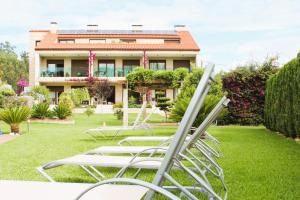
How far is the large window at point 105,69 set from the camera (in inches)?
1528

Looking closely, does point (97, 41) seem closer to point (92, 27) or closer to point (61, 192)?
point (92, 27)

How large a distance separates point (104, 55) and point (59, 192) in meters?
35.9

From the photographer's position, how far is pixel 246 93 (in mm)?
18078

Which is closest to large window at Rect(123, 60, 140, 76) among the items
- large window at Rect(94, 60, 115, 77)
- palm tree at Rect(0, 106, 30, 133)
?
large window at Rect(94, 60, 115, 77)

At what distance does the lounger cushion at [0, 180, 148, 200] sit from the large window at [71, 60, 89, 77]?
119ft

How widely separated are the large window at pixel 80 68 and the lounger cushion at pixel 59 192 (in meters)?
36.3

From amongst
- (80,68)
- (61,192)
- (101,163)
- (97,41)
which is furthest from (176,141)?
(97,41)

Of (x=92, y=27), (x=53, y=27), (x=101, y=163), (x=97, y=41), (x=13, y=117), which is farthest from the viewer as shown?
(x=92, y=27)

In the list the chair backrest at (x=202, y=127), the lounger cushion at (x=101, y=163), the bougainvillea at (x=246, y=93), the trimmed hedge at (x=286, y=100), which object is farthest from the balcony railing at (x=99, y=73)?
the chair backrest at (x=202, y=127)

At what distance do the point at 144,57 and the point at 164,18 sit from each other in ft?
34.6

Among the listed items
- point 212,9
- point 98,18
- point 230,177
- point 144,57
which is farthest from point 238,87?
point 98,18

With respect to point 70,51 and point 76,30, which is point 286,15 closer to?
point 70,51

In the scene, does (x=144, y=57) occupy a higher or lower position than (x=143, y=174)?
higher

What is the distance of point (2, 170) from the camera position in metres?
6.41
